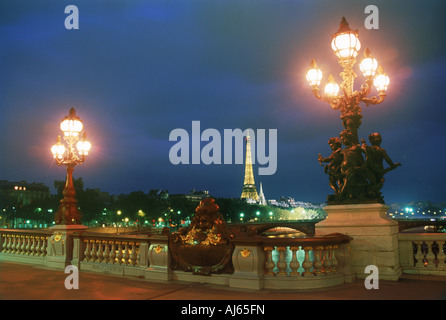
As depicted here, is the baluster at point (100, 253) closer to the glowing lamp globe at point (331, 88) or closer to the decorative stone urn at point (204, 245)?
the decorative stone urn at point (204, 245)

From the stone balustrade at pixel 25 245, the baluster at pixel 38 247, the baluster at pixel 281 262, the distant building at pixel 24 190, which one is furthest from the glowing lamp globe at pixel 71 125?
the distant building at pixel 24 190

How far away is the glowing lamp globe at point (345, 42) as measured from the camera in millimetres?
11406

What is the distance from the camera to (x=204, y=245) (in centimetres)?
1023

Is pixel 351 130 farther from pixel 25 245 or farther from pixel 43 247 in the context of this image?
pixel 25 245

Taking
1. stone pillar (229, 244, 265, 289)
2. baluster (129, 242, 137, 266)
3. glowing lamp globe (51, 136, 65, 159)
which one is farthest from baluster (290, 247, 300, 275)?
glowing lamp globe (51, 136, 65, 159)

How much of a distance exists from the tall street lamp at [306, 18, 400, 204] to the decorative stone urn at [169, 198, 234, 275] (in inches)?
141

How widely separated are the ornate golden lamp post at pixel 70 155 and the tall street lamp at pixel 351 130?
28.1ft

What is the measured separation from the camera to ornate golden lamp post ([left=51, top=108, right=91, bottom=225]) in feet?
47.0

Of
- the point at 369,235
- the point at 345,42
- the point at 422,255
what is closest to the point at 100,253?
the point at 369,235

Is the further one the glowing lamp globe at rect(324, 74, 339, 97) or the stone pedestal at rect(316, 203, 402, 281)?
the glowing lamp globe at rect(324, 74, 339, 97)

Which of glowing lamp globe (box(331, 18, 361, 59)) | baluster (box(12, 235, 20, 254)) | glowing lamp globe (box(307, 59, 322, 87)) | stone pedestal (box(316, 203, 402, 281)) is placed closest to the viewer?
stone pedestal (box(316, 203, 402, 281))

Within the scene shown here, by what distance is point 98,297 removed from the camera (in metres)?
8.73

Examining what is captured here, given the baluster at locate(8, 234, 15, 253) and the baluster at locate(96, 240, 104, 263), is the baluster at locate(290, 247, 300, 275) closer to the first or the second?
the baluster at locate(96, 240, 104, 263)
